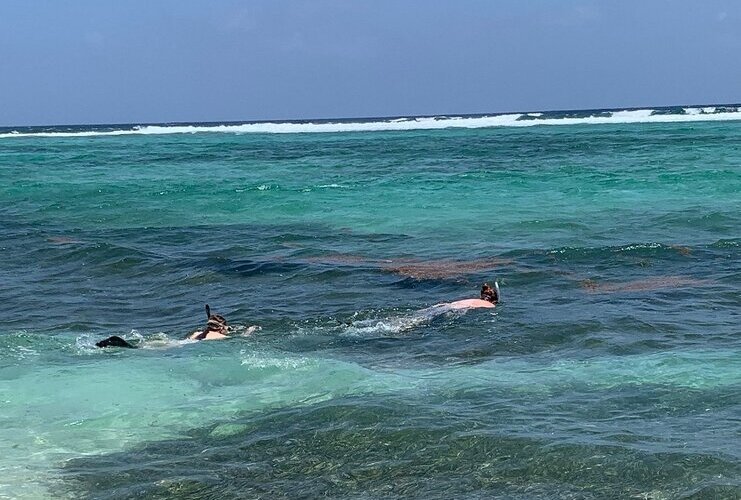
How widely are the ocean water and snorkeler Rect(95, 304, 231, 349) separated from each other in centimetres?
25

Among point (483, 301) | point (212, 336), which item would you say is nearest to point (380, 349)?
point (212, 336)

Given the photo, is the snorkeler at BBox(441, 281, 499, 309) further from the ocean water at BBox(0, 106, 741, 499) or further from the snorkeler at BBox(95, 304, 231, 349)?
the snorkeler at BBox(95, 304, 231, 349)

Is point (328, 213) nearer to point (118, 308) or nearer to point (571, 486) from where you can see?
point (118, 308)

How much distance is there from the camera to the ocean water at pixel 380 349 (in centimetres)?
708

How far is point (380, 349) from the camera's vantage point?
10.9 metres

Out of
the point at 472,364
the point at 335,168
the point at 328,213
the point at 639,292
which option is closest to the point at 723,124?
the point at 335,168

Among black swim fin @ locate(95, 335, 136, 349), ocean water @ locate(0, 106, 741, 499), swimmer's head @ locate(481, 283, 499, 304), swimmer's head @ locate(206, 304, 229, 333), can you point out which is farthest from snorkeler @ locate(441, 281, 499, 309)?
black swim fin @ locate(95, 335, 136, 349)

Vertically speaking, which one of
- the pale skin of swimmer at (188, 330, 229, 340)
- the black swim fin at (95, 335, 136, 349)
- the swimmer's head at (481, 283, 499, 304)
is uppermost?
the swimmer's head at (481, 283, 499, 304)

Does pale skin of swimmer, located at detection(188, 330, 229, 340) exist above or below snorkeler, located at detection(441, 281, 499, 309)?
below

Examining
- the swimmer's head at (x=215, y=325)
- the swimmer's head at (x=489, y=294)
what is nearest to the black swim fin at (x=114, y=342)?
the swimmer's head at (x=215, y=325)

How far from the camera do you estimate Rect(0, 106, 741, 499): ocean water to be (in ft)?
23.2

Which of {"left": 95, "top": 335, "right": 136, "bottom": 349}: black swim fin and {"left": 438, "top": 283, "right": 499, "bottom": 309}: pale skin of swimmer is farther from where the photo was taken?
{"left": 438, "top": 283, "right": 499, "bottom": 309}: pale skin of swimmer

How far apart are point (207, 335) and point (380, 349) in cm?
225

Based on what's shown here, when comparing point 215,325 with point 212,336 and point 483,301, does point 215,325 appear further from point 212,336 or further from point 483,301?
point 483,301
